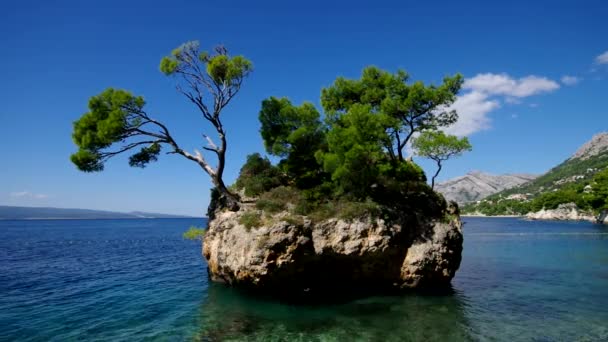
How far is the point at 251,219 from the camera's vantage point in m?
22.7

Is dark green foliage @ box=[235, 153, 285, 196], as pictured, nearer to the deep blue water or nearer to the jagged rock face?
the jagged rock face

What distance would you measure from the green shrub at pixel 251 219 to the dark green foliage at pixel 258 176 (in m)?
4.20

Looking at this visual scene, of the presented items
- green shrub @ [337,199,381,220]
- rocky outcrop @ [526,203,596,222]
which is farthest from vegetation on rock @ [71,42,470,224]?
rocky outcrop @ [526,203,596,222]

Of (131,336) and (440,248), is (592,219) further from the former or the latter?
(131,336)

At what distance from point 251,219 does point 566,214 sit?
162 meters

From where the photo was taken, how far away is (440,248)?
23875 mm

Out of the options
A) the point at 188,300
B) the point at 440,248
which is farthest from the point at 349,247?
the point at 188,300

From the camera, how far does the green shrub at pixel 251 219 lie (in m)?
22.4

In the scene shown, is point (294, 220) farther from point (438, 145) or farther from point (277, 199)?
point (438, 145)

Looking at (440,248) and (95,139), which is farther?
(95,139)

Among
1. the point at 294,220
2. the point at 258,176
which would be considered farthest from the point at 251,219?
the point at 258,176

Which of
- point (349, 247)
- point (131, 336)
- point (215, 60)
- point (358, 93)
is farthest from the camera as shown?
point (358, 93)

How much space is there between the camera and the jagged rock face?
2128cm

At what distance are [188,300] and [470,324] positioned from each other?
16486mm
